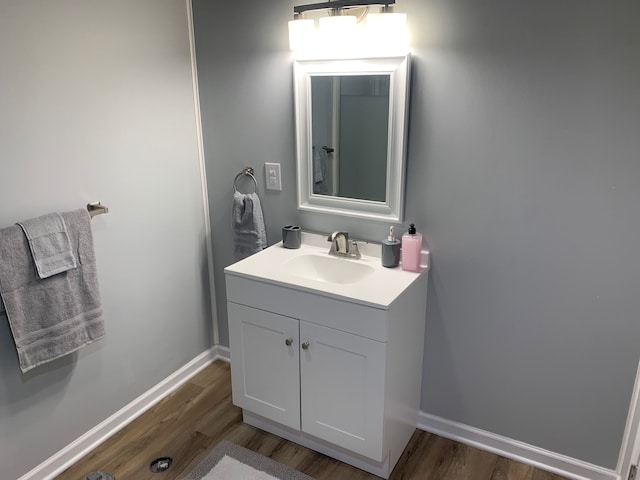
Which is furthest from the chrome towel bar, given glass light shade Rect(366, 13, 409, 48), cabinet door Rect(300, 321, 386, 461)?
glass light shade Rect(366, 13, 409, 48)

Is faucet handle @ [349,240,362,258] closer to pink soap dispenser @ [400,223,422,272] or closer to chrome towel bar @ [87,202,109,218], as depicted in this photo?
pink soap dispenser @ [400,223,422,272]

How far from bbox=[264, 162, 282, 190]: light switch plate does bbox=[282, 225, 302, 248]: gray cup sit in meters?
0.21

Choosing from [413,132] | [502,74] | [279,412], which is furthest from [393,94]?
[279,412]

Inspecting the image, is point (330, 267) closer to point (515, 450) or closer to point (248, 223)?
point (248, 223)

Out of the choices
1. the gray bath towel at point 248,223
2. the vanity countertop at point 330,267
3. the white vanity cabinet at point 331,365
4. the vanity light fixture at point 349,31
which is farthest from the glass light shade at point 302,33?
the white vanity cabinet at point 331,365

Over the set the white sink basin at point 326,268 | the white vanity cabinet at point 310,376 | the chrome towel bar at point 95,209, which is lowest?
the white vanity cabinet at point 310,376

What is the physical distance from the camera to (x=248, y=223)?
2340 millimetres

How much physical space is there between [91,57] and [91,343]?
1122 mm

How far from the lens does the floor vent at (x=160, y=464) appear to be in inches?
79.3

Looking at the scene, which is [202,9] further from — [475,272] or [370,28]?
[475,272]

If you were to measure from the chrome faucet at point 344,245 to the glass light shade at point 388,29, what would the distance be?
78cm

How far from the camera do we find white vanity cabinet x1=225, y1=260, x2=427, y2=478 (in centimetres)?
178

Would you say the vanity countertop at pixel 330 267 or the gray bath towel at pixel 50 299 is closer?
the gray bath towel at pixel 50 299

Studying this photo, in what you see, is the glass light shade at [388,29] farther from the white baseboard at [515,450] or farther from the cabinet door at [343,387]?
the white baseboard at [515,450]
